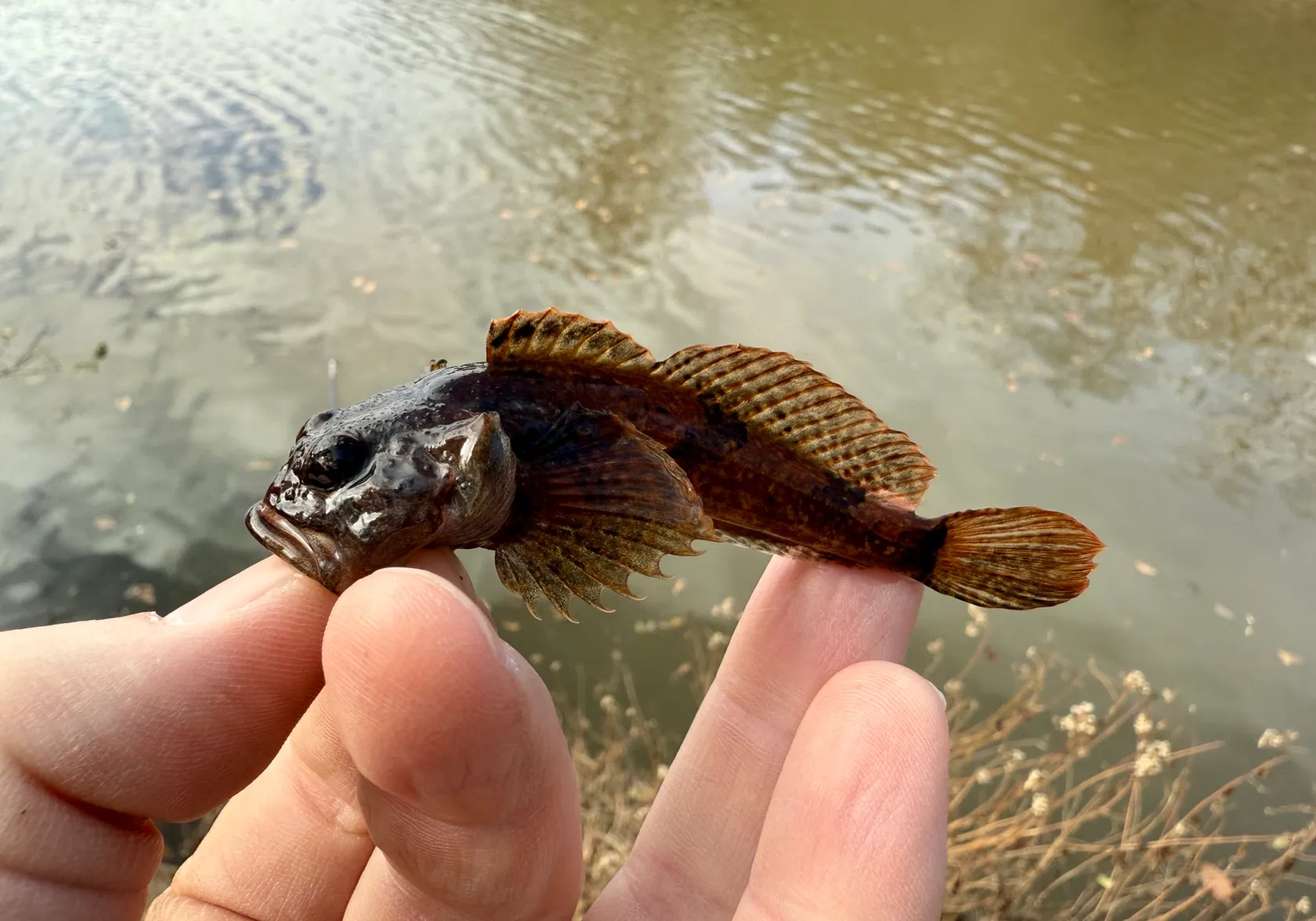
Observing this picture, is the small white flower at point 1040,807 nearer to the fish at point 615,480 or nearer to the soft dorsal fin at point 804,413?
the fish at point 615,480

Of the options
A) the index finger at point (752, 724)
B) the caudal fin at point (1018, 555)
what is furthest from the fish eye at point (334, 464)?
the caudal fin at point (1018, 555)

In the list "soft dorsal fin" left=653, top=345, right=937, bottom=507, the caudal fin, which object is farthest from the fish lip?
the caudal fin

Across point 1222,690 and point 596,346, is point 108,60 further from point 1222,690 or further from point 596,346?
point 1222,690

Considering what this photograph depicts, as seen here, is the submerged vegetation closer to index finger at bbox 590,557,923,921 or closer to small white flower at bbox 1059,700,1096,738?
small white flower at bbox 1059,700,1096,738

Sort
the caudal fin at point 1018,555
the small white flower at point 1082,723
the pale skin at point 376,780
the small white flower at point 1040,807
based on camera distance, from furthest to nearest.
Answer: the small white flower at point 1082,723 < the small white flower at point 1040,807 < the caudal fin at point 1018,555 < the pale skin at point 376,780

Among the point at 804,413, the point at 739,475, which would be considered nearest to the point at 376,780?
the point at 739,475

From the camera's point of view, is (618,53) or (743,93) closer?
(743,93)

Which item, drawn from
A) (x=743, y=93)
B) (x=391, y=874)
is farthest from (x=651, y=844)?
(x=743, y=93)
